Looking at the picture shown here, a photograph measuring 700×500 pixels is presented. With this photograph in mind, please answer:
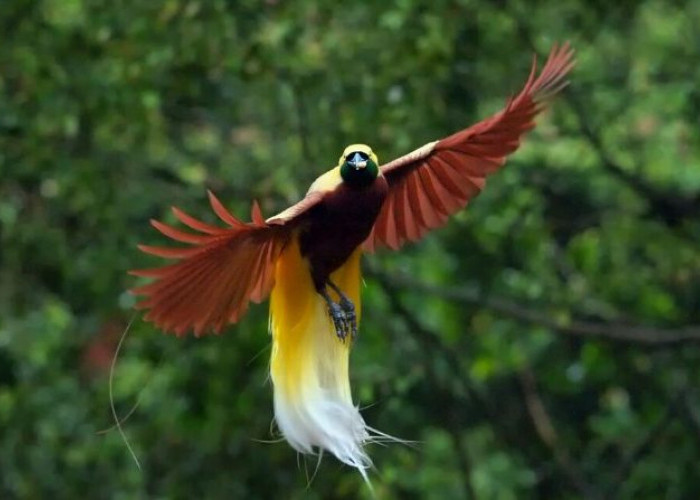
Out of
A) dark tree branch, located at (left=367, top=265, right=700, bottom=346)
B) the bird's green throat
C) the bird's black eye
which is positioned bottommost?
dark tree branch, located at (left=367, top=265, right=700, bottom=346)

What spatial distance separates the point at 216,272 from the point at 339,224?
7.8 inches

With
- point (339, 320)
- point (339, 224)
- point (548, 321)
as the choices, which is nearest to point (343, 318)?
point (339, 320)

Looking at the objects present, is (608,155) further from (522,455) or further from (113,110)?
(113,110)

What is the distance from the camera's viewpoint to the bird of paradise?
2471 millimetres

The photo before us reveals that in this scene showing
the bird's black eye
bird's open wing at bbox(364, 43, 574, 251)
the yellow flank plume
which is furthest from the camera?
bird's open wing at bbox(364, 43, 574, 251)

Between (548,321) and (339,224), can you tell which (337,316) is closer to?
(339,224)

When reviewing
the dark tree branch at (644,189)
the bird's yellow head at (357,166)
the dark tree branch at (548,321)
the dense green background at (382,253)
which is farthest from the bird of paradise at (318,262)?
the dark tree branch at (548,321)

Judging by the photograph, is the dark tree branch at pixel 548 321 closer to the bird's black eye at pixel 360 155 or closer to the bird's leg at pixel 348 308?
the bird's leg at pixel 348 308

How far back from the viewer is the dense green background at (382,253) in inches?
237

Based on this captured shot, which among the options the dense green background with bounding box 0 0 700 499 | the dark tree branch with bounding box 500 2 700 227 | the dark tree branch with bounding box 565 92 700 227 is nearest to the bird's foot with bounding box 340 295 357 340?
the dense green background with bounding box 0 0 700 499

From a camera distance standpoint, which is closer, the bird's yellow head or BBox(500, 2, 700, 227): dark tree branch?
the bird's yellow head

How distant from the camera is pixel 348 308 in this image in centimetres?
271

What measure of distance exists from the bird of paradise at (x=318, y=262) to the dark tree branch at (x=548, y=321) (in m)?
3.40

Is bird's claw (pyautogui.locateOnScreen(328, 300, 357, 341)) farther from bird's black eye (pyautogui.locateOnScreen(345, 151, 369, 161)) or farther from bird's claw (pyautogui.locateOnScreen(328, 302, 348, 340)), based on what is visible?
bird's black eye (pyautogui.locateOnScreen(345, 151, 369, 161))
